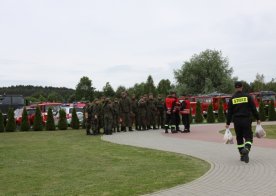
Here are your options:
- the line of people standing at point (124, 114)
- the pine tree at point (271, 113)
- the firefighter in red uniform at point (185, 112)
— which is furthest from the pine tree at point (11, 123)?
the pine tree at point (271, 113)

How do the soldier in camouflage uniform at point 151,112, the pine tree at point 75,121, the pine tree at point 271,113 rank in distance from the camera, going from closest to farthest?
the soldier in camouflage uniform at point 151,112
the pine tree at point 75,121
the pine tree at point 271,113

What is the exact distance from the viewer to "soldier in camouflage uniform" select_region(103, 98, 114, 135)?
73.7ft

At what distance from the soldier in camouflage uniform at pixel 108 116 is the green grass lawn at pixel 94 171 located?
730 cm

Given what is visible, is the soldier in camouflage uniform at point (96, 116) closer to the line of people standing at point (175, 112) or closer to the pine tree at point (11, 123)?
the line of people standing at point (175, 112)

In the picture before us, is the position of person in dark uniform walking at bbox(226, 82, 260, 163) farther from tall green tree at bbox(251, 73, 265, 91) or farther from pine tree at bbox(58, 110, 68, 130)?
tall green tree at bbox(251, 73, 265, 91)

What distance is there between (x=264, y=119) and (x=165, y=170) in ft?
87.1

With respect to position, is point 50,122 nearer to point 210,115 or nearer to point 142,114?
point 142,114

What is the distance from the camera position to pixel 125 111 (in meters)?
24.8

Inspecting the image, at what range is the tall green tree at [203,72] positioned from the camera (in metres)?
83.4

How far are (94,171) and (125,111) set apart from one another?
14370 mm

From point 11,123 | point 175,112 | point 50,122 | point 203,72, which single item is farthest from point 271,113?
point 203,72

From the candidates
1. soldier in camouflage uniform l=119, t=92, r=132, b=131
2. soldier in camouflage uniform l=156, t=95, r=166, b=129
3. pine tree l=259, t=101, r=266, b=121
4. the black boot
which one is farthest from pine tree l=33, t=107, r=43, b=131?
the black boot

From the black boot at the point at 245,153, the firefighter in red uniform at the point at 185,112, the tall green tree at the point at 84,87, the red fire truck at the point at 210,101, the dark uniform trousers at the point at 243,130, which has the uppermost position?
the tall green tree at the point at 84,87

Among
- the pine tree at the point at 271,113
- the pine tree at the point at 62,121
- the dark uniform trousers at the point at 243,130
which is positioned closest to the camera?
the dark uniform trousers at the point at 243,130
